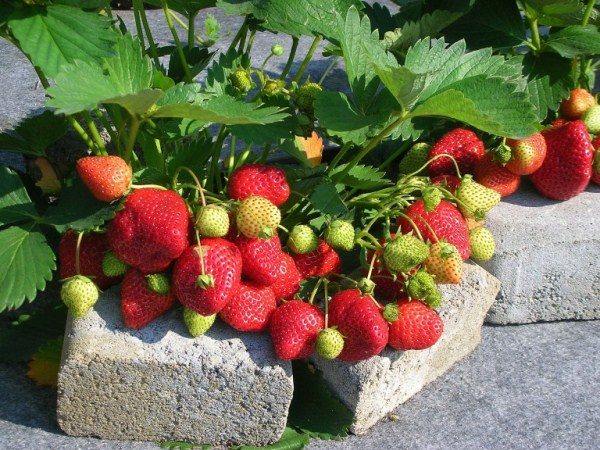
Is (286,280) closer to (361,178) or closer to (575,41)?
(361,178)

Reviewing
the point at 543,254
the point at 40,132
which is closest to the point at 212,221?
the point at 40,132

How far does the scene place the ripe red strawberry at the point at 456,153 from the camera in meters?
1.77

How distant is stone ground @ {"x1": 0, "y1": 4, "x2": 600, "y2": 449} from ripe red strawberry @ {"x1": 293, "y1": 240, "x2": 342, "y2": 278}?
0.97 feet

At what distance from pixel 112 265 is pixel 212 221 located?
197 millimetres

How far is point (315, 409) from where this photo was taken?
1622 mm

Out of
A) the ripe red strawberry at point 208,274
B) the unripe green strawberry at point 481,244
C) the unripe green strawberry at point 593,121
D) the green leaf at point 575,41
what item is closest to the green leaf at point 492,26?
the green leaf at point 575,41

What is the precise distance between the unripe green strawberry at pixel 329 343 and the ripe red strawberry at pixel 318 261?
16cm

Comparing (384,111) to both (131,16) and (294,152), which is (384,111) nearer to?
(294,152)

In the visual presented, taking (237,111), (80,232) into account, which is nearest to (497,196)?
(237,111)

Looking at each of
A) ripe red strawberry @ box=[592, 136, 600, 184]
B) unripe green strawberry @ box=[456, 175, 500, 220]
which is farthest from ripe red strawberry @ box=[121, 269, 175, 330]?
ripe red strawberry @ box=[592, 136, 600, 184]

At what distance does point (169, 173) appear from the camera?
61.5 inches

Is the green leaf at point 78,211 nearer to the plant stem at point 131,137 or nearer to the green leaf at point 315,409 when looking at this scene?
the plant stem at point 131,137

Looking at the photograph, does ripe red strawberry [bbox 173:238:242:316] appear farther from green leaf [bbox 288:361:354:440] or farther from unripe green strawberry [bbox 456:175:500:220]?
unripe green strawberry [bbox 456:175:500:220]

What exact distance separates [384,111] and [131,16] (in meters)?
1.44
